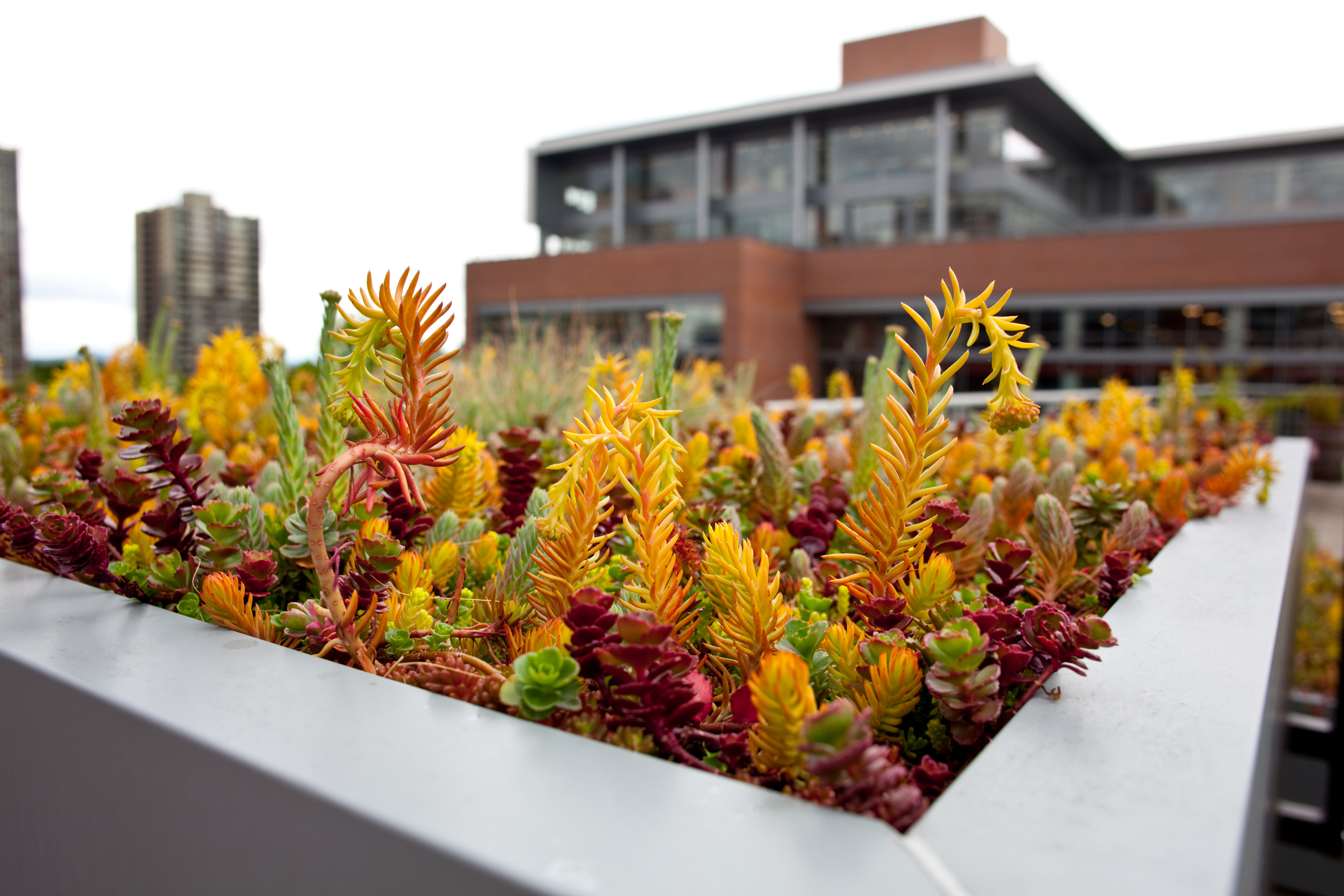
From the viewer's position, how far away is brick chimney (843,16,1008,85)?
3084 centimetres

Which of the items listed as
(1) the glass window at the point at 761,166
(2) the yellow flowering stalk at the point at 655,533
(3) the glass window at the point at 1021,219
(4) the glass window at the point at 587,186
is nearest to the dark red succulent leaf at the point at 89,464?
(2) the yellow flowering stalk at the point at 655,533

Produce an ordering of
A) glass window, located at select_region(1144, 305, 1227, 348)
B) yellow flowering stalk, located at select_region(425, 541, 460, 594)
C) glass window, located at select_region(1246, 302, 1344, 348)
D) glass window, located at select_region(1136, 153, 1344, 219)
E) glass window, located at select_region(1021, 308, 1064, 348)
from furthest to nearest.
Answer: glass window, located at select_region(1136, 153, 1344, 219) < glass window, located at select_region(1021, 308, 1064, 348) < glass window, located at select_region(1144, 305, 1227, 348) < glass window, located at select_region(1246, 302, 1344, 348) < yellow flowering stalk, located at select_region(425, 541, 460, 594)

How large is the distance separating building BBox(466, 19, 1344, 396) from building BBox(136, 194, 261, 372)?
14079 mm

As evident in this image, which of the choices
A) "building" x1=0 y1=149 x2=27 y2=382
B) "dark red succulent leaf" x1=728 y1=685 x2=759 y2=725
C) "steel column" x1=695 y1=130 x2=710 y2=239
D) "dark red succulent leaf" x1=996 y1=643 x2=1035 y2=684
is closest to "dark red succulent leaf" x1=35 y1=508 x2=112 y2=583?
"dark red succulent leaf" x1=728 y1=685 x2=759 y2=725

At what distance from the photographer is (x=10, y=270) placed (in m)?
9.38

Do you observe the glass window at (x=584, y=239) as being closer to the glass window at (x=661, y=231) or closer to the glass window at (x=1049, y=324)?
the glass window at (x=661, y=231)

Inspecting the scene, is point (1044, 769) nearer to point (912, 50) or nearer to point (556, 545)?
point (556, 545)

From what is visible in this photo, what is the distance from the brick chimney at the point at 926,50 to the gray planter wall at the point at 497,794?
116 ft

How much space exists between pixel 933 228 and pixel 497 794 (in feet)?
89.4

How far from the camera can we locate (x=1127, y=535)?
138 cm

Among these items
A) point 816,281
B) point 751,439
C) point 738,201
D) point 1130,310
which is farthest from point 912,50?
point 751,439

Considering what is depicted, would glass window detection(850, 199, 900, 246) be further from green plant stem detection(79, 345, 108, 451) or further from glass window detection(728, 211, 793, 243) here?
green plant stem detection(79, 345, 108, 451)

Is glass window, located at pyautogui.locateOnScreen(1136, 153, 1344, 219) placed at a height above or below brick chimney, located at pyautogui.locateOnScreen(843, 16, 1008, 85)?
below

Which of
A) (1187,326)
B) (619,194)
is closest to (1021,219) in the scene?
(1187,326)
